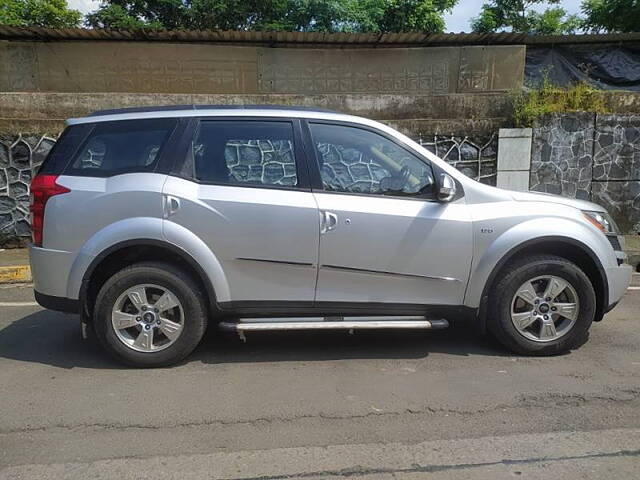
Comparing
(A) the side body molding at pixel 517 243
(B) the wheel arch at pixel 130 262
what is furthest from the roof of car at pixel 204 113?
(A) the side body molding at pixel 517 243

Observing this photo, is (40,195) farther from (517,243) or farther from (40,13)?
(40,13)

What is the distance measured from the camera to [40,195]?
4027 mm

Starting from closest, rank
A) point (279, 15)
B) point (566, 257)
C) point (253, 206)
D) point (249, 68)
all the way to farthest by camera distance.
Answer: point (253, 206), point (566, 257), point (249, 68), point (279, 15)

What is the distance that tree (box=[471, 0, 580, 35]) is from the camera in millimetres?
22672

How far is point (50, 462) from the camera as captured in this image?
115 inches

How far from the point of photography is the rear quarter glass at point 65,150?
4121 millimetres

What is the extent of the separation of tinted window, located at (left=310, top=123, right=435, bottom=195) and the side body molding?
662 millimetres

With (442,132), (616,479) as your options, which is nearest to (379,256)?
(616,479)

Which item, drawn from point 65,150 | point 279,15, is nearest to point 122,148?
point 65,150

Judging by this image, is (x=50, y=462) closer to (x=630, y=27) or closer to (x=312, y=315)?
(x=312, y=315)

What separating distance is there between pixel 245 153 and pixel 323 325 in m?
1.45

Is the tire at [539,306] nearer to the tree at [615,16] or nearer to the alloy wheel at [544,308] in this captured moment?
the alloy wheel at [544,308]

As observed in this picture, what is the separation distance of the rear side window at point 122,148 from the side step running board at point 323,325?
4.48 feet

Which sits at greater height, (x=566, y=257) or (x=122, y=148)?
(x=122, y=148)
